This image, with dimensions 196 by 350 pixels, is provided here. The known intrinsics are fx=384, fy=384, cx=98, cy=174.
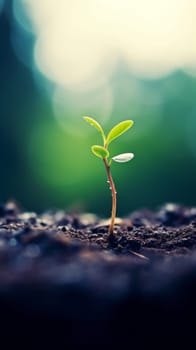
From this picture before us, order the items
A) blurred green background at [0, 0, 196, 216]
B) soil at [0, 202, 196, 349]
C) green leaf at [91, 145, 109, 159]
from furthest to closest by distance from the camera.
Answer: blurred green background at [0, 0, 196, 216]
green leaf at [91, 145, 109, 159]
soil at [0, 202, 196, 349]

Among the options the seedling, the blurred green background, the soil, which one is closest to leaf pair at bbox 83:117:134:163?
the seedling

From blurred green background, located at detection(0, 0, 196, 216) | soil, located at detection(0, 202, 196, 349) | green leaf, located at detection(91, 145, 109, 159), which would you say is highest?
blurred green background, located at detection(0, 0, 196, 216)

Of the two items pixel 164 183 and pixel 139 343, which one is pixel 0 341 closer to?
pixel 139 343

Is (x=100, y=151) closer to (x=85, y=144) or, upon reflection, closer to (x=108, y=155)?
(x=108, y=155)

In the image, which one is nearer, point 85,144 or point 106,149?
point 106,149

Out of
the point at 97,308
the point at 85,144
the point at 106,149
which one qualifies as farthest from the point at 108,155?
the point at 85,144

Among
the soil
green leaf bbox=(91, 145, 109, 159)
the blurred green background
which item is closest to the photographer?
the soil

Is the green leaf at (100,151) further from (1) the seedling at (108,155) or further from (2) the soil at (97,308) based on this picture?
(2) the soil at (97,308)

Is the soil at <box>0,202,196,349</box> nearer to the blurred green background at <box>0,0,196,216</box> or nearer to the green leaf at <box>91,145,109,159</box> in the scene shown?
the green leaf at <box>91,145,109,159</box>

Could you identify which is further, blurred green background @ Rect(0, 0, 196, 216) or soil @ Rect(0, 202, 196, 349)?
blurred green background @ Rect(0, 0, 196, 216)

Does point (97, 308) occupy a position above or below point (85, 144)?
below

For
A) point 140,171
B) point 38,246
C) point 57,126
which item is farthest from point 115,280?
point 57,126

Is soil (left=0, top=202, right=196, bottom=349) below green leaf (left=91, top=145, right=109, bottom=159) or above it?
below
